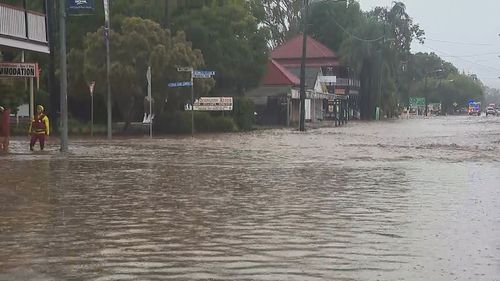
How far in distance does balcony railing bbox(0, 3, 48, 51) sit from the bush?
22.0 m

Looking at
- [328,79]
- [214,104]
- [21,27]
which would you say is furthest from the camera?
[328,79]

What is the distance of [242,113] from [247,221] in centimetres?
3790

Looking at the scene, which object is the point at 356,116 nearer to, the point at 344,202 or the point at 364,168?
the point at 364,168

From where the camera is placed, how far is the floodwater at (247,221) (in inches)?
272

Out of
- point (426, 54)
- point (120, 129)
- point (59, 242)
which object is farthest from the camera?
point (426, 54)

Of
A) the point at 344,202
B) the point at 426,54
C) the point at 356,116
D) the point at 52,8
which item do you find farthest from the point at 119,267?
the point at 426,54

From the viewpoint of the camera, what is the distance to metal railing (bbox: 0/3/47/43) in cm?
2281

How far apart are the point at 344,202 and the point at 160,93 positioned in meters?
27.4

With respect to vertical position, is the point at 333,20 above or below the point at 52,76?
above

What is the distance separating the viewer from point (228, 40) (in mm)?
48250

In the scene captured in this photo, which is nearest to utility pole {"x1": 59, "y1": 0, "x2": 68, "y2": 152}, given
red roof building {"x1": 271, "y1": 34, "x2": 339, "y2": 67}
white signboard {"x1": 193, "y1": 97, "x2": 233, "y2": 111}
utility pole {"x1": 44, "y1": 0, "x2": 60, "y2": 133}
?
utility pole {"x1": 44, "y1": 0, "x2": 60, "y2": 133}

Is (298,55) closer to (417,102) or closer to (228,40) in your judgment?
(228,40)

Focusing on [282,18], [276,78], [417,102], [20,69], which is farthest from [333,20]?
[20,69]

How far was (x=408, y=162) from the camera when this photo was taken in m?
20.8
